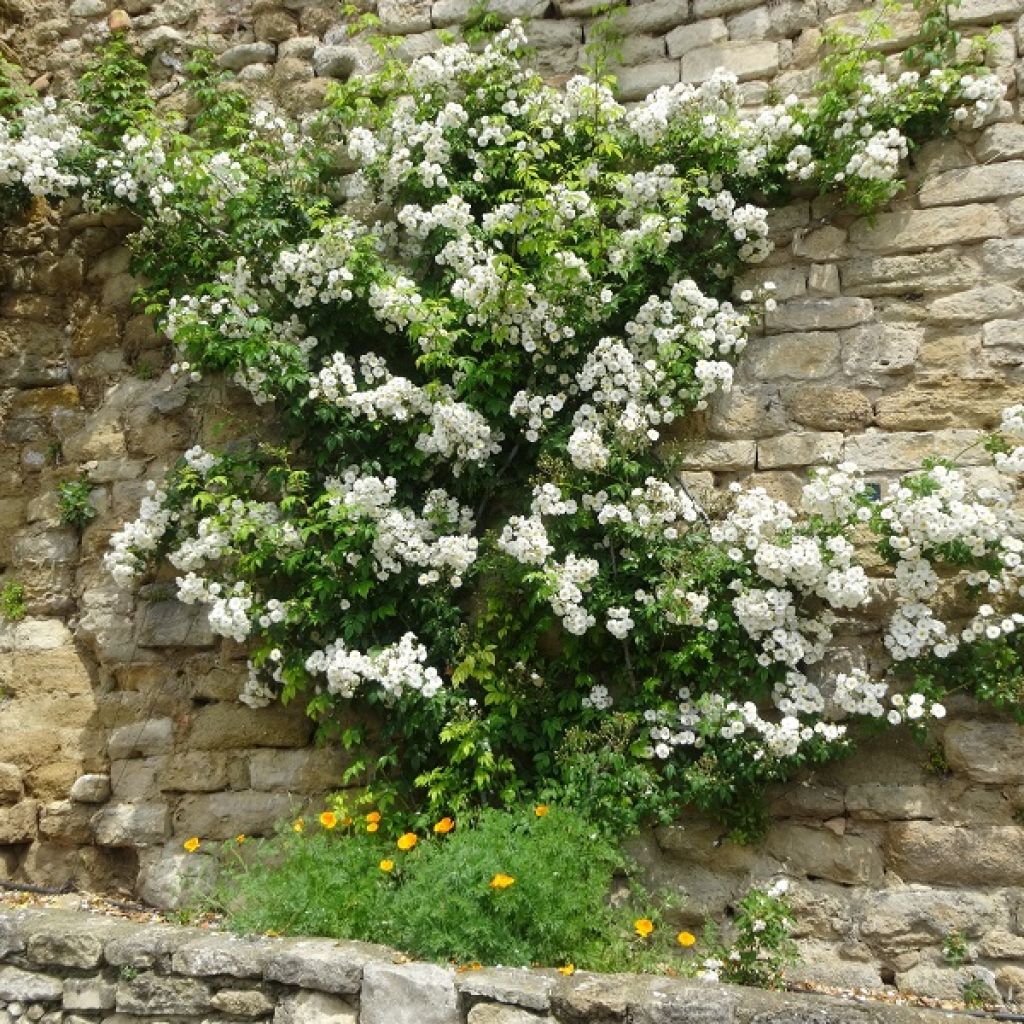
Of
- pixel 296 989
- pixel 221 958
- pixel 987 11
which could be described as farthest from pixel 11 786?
pixel 987 11

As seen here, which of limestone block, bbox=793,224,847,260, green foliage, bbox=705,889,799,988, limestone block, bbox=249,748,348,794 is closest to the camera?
green foliage, bbox=705,889,799,988

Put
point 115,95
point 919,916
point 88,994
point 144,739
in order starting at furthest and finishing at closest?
point 115,95 → point 144,739 → point 919,916 → point 88,994

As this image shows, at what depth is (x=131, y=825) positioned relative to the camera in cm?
453

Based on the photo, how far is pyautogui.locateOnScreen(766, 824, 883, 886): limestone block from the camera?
367cm

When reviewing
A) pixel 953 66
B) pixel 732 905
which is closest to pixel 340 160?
pixel 953 66

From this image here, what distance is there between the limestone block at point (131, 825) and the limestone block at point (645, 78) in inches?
144

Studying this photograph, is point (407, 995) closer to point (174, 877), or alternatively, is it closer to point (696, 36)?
point (174, 877)

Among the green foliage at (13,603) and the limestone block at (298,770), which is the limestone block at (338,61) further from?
the limestone block at (298,770)

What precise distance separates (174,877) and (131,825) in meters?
0.33

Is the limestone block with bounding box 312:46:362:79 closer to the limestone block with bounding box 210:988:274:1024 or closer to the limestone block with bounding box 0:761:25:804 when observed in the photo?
the limestone block with bounding box 0:761:25:804

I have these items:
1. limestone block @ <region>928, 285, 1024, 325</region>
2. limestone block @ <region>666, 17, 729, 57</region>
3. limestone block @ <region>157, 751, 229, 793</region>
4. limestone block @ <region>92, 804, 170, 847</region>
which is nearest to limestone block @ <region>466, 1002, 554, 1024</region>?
limestone block @ <region>157, 751, 229, 793</region>

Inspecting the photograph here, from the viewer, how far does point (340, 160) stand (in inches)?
194

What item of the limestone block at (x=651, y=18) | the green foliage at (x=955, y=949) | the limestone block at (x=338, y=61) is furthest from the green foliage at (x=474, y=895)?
the limestone block at (x=338, y=61)

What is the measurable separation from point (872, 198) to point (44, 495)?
387cm
